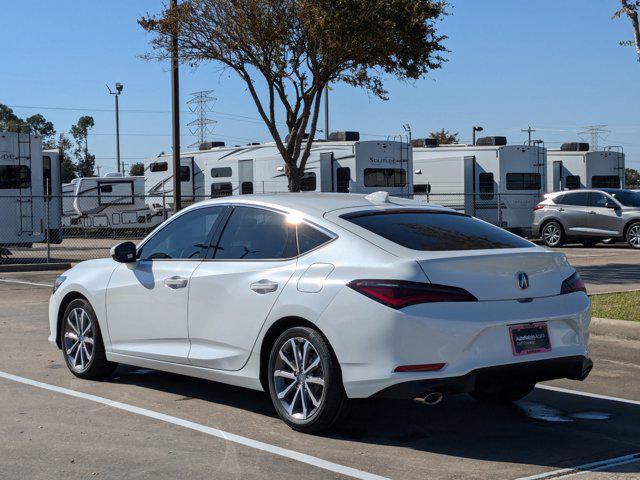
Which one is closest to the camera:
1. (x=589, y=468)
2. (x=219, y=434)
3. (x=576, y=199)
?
(x=589, y=468)

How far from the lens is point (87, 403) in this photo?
7.20 meters

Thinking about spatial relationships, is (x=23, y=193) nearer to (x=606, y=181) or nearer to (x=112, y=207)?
(x=112, y=207)

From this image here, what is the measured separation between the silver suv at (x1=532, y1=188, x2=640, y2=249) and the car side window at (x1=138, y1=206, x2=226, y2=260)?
20.5 metres

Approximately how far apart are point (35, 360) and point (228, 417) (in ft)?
10.6

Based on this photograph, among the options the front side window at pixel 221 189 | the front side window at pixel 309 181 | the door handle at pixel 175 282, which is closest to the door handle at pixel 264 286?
the door handle at pixel 175 282

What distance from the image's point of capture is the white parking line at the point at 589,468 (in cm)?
527

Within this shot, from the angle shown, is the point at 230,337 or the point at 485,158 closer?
the point at 230,337

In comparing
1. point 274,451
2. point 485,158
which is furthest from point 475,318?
point 485,158

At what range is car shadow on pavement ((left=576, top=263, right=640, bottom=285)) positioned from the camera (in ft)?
54.3

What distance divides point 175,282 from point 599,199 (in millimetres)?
21156

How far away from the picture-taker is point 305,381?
6133 millimetres

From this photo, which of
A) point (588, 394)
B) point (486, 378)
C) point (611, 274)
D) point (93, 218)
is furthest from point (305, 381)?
point (93, 218)

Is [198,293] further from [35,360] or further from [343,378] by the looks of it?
[35,360]

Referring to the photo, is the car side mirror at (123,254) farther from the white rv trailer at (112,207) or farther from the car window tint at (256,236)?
the white rv trailer at (112,207)
